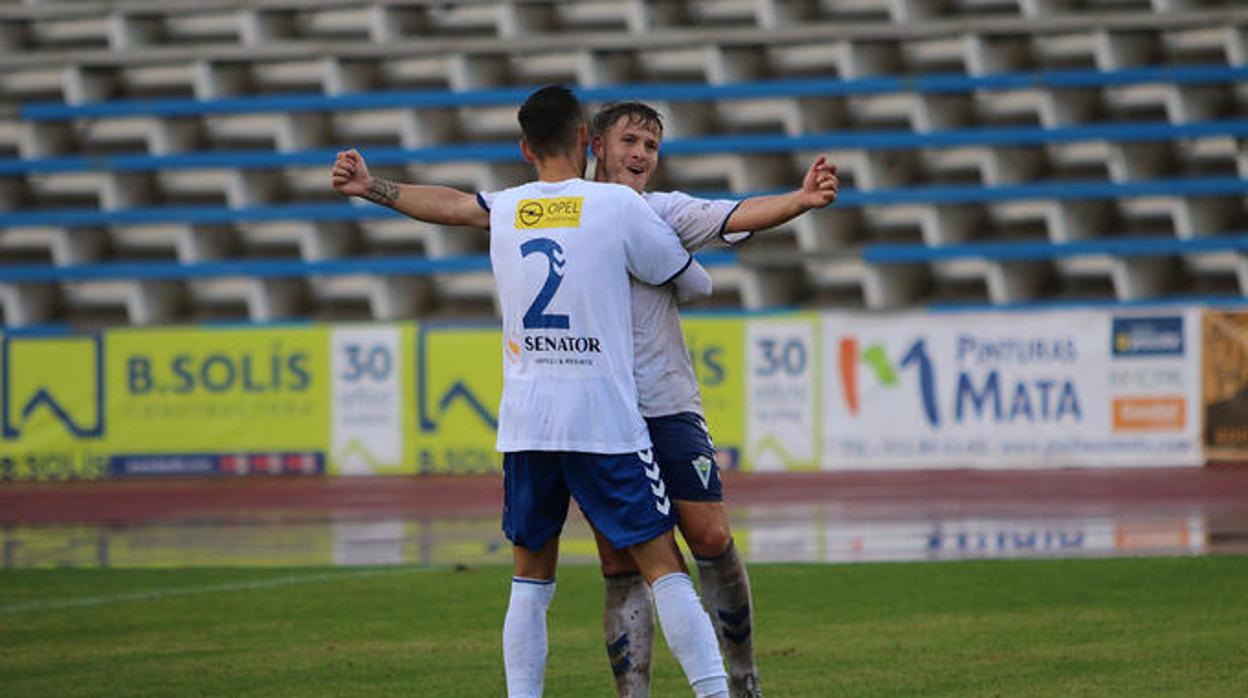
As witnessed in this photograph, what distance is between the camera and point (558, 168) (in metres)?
7.23

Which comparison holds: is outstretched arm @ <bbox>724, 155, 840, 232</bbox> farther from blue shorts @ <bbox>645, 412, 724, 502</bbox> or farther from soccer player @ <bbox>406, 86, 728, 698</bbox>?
blue shorts @ <bbox>645, 412, 724, 502</bbox>

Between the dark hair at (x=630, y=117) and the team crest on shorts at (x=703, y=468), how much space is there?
109 centimetres

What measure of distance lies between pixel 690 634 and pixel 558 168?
149cm

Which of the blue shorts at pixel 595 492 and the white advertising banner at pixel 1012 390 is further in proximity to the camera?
the white advertising banner at pixel 1012 390

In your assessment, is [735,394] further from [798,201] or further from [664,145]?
[798,201]

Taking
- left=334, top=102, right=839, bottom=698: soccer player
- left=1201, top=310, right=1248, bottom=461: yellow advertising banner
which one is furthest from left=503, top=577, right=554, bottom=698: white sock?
left=1201, top=310, right=1248, bottom=461: yellow advertising banner

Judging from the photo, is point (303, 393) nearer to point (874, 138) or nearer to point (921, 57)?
point (874, 138)

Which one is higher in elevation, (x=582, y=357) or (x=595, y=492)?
(x=582, y=357)

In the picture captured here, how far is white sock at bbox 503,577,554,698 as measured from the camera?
7.32 metres

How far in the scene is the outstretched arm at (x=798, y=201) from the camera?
22.9 ft

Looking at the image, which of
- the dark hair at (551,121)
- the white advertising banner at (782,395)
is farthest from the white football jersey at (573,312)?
the white advertising banner at (782,395)

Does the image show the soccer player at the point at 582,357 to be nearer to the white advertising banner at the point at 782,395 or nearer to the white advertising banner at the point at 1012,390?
the white advertising banner at the point at 1012,390

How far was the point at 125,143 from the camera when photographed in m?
35.7

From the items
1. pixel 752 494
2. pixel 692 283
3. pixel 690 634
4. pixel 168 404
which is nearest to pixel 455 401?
pixel 168 404
